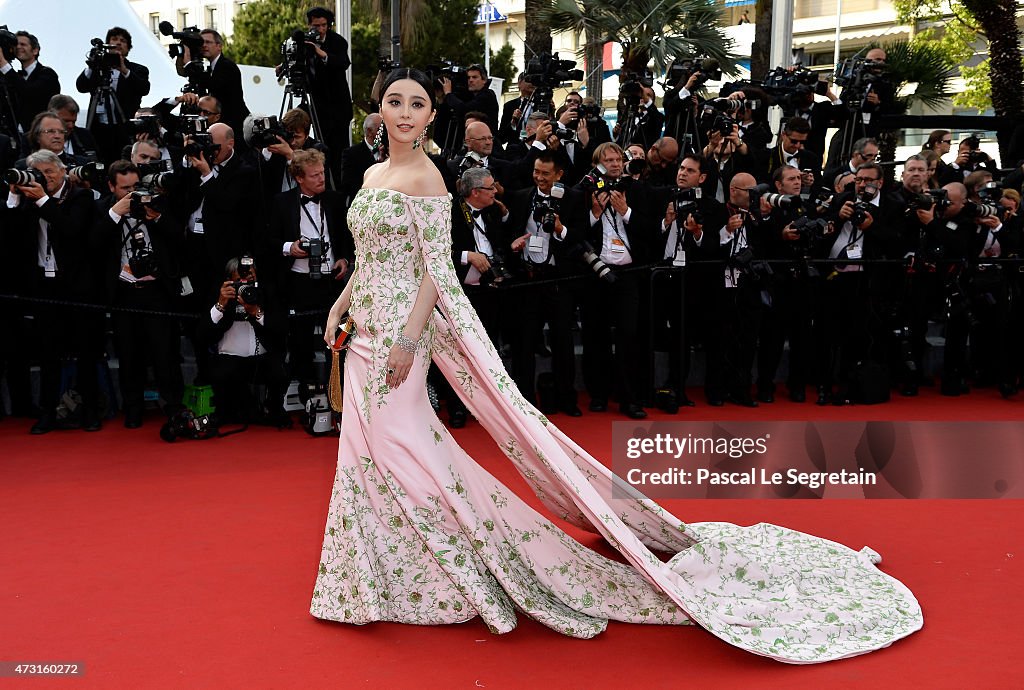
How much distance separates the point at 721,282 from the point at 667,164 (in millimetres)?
1151

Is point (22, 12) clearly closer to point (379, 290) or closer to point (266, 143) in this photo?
point (266, 143)

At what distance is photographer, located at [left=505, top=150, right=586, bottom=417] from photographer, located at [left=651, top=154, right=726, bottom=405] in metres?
0.61

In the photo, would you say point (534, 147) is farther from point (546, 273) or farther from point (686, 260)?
Result: point (686, 260)

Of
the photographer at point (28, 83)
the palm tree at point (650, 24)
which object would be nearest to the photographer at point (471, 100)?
the photographer at point (28, 83)

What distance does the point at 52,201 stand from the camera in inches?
240

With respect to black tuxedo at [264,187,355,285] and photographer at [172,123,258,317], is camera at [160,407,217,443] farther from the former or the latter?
black tuxedo at [264,187,355,285]

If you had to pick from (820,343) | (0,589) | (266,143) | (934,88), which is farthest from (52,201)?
(934,88)

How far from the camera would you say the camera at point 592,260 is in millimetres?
6484

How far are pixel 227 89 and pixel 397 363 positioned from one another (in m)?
5.20

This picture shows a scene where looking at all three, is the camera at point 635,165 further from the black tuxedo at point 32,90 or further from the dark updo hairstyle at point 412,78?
the black tuxedo at point 32,90

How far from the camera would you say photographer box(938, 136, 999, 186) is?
8641mm

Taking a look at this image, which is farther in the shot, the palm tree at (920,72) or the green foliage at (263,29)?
the green foliage at (263,29)

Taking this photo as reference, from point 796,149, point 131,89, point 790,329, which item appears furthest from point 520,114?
point 131,89

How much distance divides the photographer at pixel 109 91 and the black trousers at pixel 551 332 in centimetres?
326
